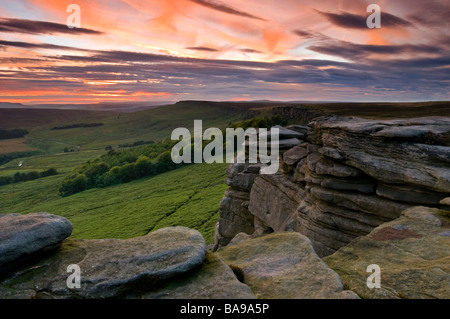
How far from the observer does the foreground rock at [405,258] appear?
1074 cm

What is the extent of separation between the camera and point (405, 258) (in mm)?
13289

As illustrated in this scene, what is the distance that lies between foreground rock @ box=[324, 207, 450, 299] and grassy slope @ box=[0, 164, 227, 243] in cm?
4783

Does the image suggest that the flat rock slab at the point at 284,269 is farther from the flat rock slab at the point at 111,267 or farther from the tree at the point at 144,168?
the tree at the point at 144,168

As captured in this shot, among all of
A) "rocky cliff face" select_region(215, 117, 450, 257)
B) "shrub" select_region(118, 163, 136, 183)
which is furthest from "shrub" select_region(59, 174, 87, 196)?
"rocky cliff face" select_region(215, 117, 450, 257)

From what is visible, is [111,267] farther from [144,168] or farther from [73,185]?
[73,185]

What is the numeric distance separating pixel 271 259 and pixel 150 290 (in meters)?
5.02

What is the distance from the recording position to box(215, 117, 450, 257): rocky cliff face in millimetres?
19469

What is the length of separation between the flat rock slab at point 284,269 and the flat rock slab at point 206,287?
808 millimetres

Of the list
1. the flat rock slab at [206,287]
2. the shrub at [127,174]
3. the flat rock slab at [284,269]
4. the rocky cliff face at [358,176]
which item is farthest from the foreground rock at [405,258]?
the shrub at [127,174]

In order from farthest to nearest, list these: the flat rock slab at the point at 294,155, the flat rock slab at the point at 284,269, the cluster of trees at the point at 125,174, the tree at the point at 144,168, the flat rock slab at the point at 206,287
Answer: the tree at the point at 144,168 < the cluster of trees at the point at 125,174 < the flat rock slab at the point at 294,155 < the flat rock slab at the point at 284,269 < the flat rock slab at the point at 206,287

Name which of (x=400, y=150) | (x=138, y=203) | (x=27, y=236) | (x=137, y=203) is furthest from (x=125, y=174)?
(x=27, y=236)

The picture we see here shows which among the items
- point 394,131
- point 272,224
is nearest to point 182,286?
point 394,131

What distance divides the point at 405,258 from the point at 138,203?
4436 inches
